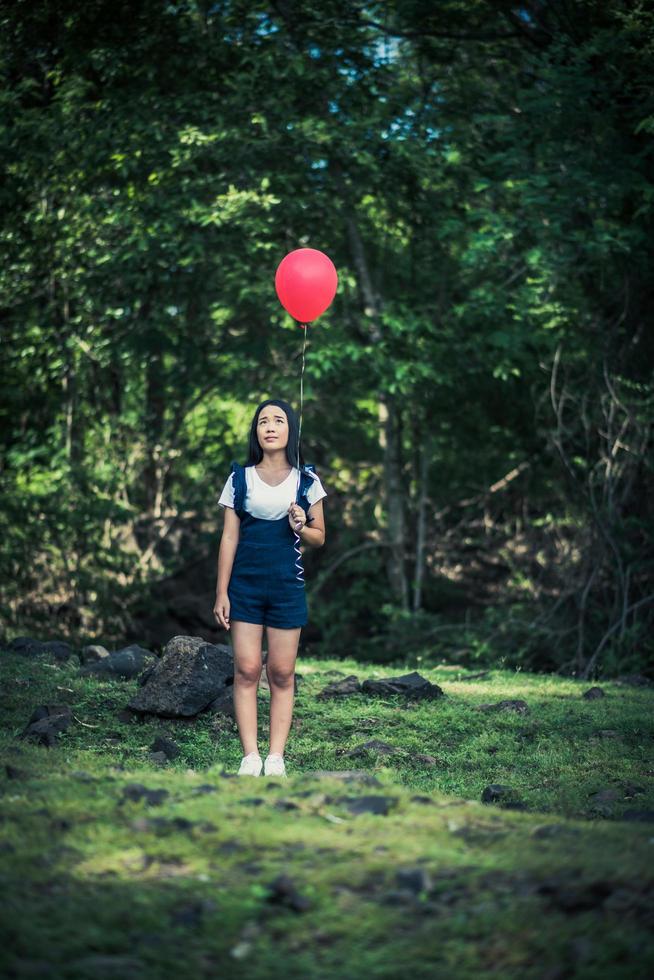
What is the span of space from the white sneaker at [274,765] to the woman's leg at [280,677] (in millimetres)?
35

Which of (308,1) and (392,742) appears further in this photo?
(308,1)

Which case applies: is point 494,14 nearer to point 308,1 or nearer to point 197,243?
point 308,1

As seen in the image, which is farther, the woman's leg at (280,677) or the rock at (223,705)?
the rock at (223,705)

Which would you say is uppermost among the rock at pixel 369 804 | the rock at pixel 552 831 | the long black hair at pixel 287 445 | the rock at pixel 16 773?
the long black hair at pixel 287 445


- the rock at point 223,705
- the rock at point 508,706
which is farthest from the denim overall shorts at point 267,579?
the rock at point 508,706

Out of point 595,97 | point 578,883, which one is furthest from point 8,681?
point 595,97

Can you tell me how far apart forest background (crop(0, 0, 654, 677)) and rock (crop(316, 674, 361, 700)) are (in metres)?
3.78

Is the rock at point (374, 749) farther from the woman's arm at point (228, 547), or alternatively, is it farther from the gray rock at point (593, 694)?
the gray rock at point (593, 694)

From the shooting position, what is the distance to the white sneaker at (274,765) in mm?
4531

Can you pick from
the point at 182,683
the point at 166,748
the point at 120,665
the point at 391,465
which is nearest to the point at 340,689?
the point at 182,683

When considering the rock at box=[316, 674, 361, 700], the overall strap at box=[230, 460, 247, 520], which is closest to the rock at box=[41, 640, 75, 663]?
the rock at box=[316, 674, 361, 700]

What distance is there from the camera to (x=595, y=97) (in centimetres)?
908

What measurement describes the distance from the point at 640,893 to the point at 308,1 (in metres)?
9.61

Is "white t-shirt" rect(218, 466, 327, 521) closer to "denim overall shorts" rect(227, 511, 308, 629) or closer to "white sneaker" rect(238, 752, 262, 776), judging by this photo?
"denim overall shorts" rect(227, 511, 308, 629)
